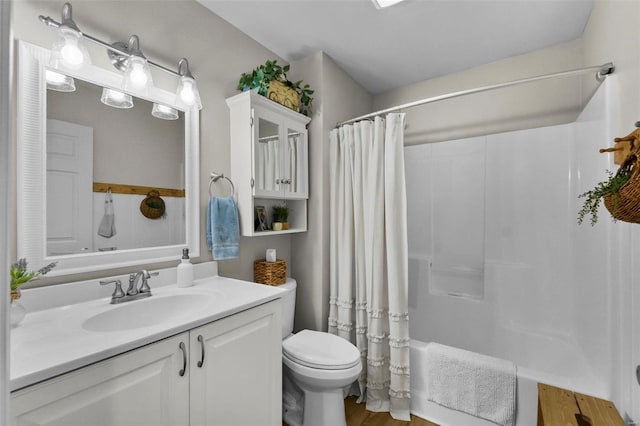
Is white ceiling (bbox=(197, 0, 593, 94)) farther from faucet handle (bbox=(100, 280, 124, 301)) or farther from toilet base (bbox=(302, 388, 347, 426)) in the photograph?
toilet base (bbox=(302, 388, 347, 426))

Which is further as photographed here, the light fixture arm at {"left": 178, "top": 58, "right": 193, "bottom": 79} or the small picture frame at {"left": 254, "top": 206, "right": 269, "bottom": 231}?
the small picture frame at {"left": 254, "top": 206, "right": 269, "bottom": 231}

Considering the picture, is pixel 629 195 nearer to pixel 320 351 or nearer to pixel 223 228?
pixel 320 351

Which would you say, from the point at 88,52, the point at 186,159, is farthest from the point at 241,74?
the point at 88,52

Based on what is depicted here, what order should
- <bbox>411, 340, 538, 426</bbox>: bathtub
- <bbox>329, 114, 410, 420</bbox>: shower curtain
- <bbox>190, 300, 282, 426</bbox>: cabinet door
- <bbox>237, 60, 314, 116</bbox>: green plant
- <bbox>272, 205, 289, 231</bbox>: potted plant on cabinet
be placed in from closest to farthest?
<bbox>190, 300, 282, 426</bbox>: cabinet door, <bbox>411, 340, 538, 426</bbox>: bathtub, <bbox>237, 60, 314, 116</bbox>: green plant, <bbox>329, 114, 410, 420</bbox>: shower curtain, <bbox>272, 205, 289, 231</bbox>: potted plant on cabinet

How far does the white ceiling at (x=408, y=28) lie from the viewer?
68.9 inches


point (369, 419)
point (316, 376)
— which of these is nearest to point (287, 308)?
point (316, 376)

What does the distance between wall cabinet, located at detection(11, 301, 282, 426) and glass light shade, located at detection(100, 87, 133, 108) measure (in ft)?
3.56

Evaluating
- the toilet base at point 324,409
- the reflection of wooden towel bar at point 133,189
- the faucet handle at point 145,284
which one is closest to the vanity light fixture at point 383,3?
the reflection of wooden towel bar at point 133,189

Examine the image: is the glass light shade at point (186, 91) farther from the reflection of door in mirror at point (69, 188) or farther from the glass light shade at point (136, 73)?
the reflection of door in mirror at point (69, 188)

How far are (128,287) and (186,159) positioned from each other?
27.9 inches

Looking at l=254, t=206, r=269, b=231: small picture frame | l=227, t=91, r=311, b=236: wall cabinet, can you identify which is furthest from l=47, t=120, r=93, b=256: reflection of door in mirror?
l=254, t=206, r=269, b=231: small picture frame

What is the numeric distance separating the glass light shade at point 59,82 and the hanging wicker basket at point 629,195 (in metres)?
1.91

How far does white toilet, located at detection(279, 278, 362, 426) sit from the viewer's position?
5.31ft

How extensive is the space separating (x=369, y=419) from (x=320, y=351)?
0.59 m
